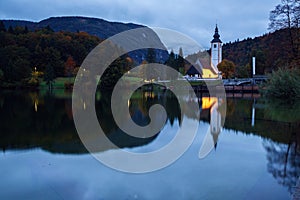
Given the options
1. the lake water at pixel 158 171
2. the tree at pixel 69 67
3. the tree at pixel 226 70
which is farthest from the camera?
the tree at pixel 69 67

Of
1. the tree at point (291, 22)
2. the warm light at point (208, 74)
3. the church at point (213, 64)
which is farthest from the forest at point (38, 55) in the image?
the tree at point (291, 22)

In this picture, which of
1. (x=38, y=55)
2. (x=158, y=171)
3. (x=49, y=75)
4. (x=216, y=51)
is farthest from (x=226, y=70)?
(x=158, y=171)

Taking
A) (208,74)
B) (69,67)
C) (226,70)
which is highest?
(69,67)

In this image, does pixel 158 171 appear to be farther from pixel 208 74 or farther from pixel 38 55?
pixel 38 55

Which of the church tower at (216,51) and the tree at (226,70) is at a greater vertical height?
the church tower at (216,51)

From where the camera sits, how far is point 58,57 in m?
65.2

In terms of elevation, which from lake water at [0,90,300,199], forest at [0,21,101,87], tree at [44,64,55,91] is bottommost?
lake water at [0,90,300,199]

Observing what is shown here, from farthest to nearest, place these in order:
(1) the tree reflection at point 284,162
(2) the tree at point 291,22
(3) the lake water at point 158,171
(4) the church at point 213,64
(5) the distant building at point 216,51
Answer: (5) the distant building at point 216,51
(4) the church at point 213,64
(2) the tree at point 291,22
(1) the tree reflection at point 284,162
(3) the lake water at point 158,171

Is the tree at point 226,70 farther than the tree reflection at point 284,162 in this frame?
Yes

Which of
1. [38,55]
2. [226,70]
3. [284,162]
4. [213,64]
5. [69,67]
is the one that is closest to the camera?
[284,162]

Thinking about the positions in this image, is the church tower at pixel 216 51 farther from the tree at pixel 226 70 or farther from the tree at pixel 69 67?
the tree at pixel 69 67

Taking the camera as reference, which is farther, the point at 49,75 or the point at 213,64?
the point at 213,64

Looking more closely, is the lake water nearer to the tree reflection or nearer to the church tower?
the tree reflection

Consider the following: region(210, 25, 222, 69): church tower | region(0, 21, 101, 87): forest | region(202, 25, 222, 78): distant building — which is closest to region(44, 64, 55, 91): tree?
region(0, 21, 101, 87): forest
